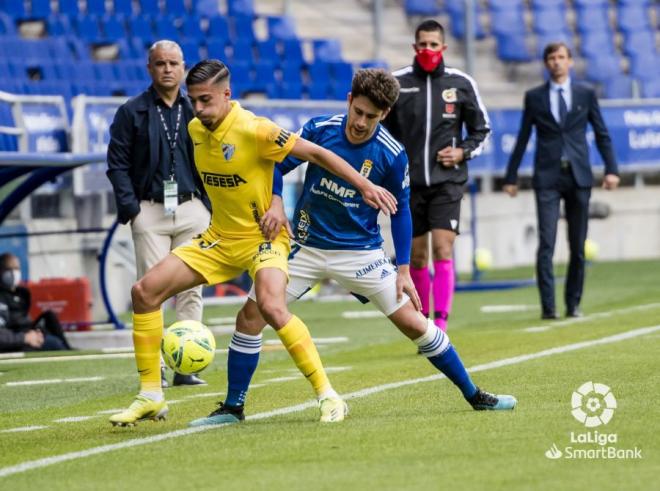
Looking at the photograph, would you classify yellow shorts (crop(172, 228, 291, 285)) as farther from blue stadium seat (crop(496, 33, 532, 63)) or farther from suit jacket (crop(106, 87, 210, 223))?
blue stadium seat (crop(496, 33, 532, 63))

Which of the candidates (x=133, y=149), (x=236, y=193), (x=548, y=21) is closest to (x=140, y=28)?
(x=548, y=21)

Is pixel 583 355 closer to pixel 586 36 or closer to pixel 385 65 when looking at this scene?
pixel 385 65

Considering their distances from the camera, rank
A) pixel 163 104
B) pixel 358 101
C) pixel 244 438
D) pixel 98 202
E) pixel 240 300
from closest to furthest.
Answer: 1. pixel 244 438
2. pixel 358 101
3. pixel 163 104
4. pixel 98 202
5. pixel 240 300

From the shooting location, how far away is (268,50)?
23.2m

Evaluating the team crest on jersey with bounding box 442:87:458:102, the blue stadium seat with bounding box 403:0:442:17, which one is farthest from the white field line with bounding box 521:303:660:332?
the blue stadium seat with bounding box 403:0:442:17

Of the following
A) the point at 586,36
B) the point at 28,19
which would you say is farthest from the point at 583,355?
the point at 586,36

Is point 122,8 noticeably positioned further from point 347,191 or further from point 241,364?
point 241,364

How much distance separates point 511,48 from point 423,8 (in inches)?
66.3

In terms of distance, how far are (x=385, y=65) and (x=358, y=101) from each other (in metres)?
17.5

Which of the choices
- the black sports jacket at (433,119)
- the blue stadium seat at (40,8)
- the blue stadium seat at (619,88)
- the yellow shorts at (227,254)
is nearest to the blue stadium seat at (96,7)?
the blue stadium seat at (40,8)

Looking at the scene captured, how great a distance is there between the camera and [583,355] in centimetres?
988

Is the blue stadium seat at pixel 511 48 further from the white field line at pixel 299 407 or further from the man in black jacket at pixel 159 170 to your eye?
the man in black jacket at pixel 159 170

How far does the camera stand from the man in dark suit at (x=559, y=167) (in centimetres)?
1348

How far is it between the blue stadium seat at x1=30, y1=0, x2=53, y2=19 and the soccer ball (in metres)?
13.0
